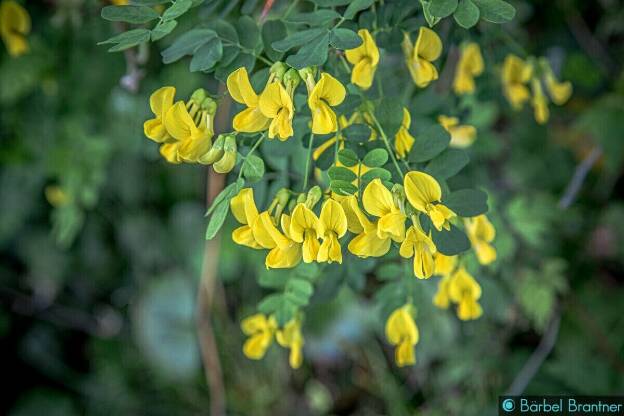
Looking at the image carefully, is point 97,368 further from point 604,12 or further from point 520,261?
point 604,12

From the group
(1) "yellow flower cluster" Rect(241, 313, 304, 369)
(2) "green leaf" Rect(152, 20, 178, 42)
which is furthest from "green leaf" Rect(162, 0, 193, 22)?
(1) "yellow flower cluster" Rect(241, 313, 304, 369)

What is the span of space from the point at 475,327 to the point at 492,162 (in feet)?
1.21

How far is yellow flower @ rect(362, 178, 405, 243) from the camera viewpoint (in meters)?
0.57

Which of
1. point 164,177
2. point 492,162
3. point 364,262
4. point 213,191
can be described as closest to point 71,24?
point 213,191

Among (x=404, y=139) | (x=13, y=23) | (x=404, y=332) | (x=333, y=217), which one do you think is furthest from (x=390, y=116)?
(x=13, y=23)

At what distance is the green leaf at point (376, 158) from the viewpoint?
615 millimetres

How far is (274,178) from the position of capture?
0.80 meters

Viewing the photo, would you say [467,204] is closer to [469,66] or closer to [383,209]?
[383,209]

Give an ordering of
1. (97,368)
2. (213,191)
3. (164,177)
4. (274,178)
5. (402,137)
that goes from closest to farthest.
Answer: (402,137) < (274,178) < (213,191) < (164,177) < (97,368)

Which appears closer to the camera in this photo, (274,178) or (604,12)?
(274,178)

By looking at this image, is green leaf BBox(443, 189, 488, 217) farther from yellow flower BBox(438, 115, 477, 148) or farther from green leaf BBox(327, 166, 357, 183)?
yellow flower BBox(438, 115, 477, 148)

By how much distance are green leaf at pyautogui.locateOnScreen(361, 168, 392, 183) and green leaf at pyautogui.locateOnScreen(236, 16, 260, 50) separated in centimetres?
18

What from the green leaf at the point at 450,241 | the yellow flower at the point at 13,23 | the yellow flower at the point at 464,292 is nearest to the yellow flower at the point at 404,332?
the yellow flower at the point at 464,292

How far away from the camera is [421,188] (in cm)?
61
